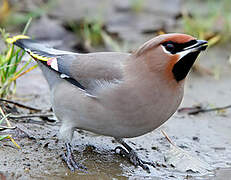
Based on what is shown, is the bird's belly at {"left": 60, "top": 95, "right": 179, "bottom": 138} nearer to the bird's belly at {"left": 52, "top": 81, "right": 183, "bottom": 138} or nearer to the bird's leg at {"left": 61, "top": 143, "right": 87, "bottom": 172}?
the bird's belly at {"left": 52, "top": 81, "right": 183, "bottom": 138}

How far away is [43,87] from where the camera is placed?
20.1 feet

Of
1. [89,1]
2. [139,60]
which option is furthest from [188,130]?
[89,1]

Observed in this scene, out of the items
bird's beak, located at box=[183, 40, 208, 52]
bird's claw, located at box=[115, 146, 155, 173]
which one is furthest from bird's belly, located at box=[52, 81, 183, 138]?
bird's beak, located at box=[183, 40, 208, 52]

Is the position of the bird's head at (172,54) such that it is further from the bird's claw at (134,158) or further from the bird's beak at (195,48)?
A: the bird's claw at (134,158)

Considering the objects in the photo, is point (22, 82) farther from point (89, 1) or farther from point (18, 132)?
point (89, 1)

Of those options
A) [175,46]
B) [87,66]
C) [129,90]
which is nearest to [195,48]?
[175,46]

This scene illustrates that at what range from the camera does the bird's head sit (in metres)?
4.04

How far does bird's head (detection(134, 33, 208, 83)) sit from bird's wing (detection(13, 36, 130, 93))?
0.93ft

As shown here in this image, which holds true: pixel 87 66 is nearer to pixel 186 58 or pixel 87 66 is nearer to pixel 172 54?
pixel 172 54

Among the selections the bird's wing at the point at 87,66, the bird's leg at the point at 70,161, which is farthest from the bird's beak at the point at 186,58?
the bird's leg at the point at 70,161

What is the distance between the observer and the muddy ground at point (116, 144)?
4184mm

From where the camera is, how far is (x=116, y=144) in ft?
16.1

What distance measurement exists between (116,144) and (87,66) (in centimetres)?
91

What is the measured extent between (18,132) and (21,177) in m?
0.75
